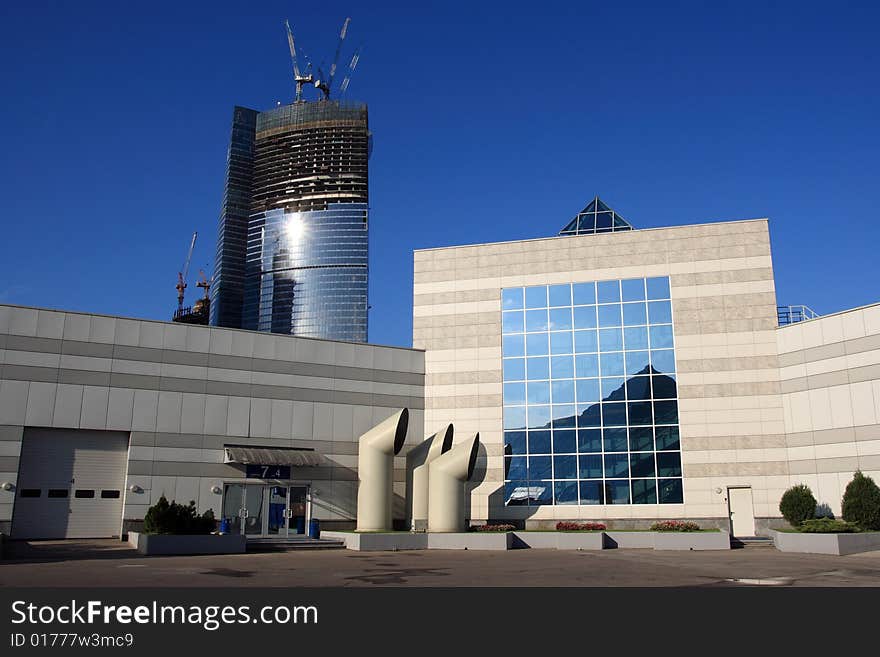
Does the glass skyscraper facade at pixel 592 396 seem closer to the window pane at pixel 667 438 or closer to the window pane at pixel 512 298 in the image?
the window pane at pixel 667 438

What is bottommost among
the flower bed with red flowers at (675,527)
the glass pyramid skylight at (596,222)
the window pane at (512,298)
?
the flower bed with red flowers at (675,527)

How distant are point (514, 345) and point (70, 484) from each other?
79.3 feet

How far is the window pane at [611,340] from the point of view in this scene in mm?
41781

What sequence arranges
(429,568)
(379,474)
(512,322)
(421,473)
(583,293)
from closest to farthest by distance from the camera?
(429,568) → (379,474) → (421,473) → (583,293) → (512,322)

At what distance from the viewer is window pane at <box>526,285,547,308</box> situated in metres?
43.5

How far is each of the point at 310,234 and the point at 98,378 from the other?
530 ft

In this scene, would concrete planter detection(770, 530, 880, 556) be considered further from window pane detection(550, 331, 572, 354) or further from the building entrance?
the building entrance

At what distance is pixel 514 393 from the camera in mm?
42438

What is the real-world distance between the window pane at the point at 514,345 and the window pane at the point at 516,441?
4629mm

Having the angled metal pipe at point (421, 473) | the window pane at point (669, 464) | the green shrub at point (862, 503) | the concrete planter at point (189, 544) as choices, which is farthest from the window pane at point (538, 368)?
the concrete planter at point (189, 544)

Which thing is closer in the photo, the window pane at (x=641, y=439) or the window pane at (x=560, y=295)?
the window pane at (x=641, y=439)

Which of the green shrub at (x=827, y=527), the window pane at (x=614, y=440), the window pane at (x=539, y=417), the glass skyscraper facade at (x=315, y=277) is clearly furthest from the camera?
the glass skyscraper facade at (x=315, y=277)

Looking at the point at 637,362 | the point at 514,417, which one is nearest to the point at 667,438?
the point at 637,362

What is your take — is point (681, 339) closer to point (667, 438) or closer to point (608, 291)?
point (608, 291)
